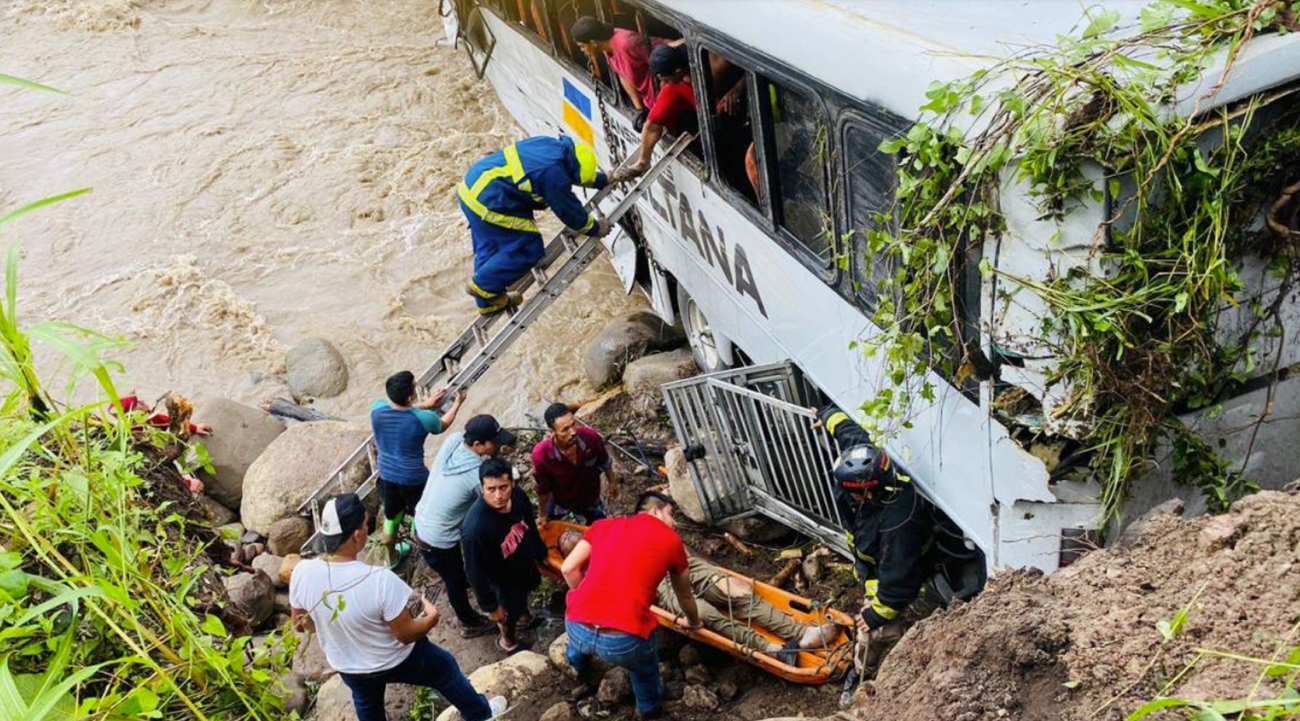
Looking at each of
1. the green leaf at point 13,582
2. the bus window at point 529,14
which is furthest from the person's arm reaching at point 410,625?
the bus window at point 529,14

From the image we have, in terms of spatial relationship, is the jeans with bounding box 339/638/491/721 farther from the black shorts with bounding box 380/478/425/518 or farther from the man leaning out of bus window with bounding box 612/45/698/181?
the man leaning out of bus window with bounding box 612/45/698/181

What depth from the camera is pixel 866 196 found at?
162 inches

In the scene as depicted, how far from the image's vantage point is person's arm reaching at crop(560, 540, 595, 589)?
190 inches

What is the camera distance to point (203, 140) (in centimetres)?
1427

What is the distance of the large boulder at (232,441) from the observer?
8023 mm

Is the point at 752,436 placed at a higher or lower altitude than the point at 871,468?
lower

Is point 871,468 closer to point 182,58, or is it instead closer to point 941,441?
point 941,441

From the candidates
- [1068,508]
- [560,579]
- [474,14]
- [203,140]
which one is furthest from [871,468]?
[203,140]

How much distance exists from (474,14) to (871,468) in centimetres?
874

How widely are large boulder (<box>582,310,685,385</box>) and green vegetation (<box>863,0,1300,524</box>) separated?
5316mm

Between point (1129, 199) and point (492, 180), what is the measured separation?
169 inches

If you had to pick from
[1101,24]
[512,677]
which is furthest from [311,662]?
[1101,24]

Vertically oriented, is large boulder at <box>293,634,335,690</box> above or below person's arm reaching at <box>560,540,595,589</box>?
below

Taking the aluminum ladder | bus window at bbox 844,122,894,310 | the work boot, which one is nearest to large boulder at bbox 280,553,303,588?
the aluminum ladder
